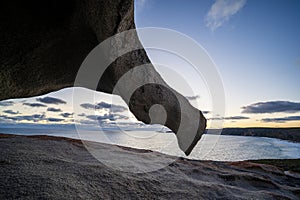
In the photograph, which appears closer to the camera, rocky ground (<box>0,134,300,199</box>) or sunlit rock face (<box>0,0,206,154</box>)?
rocky ground (<box>0,134,300,199</box>)

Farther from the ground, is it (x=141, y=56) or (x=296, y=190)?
(x=141, y=56)

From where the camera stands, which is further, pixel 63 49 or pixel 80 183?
pixel 63 49

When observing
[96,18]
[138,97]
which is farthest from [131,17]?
[138,97]

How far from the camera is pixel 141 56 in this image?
10.9 feet

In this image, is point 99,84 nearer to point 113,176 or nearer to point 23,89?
point 23,89

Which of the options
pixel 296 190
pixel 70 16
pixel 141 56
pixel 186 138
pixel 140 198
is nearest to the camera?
pixel 140 198

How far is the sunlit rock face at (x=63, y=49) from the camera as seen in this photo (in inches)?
89.4

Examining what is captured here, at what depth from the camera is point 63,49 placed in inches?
113

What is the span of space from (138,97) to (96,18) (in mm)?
1471

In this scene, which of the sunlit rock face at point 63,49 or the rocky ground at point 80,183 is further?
the sunlit rock face at point 63,49

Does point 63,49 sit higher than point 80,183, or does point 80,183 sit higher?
point 63,49

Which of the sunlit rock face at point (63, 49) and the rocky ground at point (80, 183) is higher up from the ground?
the sunlit rock face at point (63, 49)

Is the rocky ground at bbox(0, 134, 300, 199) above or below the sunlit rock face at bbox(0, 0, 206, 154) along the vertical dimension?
below

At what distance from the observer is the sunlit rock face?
2270 millimetres
